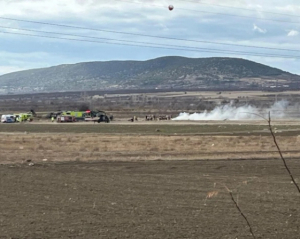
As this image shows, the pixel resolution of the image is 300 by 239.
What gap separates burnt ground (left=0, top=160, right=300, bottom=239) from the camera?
16469mm

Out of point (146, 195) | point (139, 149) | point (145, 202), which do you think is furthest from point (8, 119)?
point (145, 202)

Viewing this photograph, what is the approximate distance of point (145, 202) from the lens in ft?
69.7

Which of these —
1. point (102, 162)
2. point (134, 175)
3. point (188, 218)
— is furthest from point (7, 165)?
point (188, 218)

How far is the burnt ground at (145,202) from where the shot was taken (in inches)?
648

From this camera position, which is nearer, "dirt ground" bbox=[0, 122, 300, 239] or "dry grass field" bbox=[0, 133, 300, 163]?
"dirt ground" bbox=[0, 122, 300, 239]

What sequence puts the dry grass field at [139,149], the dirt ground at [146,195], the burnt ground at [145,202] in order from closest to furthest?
the burnt ground at [145,202] < the dirt ground at [146,195] < the dry grass field at [139,149]

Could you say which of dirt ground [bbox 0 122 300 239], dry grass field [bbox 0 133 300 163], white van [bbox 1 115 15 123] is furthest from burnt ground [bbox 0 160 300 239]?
white van [bbox 1 115 15 123]

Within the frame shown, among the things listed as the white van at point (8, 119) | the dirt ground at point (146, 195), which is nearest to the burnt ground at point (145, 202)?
the dirt ground at point (146, 195)

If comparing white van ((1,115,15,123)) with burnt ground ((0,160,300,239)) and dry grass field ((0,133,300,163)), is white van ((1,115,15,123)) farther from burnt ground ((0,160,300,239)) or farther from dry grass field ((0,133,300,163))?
burnt ground ((0,160,300,239))

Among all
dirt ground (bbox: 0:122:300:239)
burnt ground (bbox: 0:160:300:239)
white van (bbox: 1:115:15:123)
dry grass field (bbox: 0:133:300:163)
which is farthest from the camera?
white van (bbox: 1:115:15:123)

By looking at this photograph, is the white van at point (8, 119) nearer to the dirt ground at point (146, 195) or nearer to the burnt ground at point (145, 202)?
the dirt ground at point (146, 195)

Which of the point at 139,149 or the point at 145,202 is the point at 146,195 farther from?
the point at 139,149

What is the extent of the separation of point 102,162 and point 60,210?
19204mm

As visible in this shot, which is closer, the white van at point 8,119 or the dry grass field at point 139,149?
the dry grass field at point 139,149
